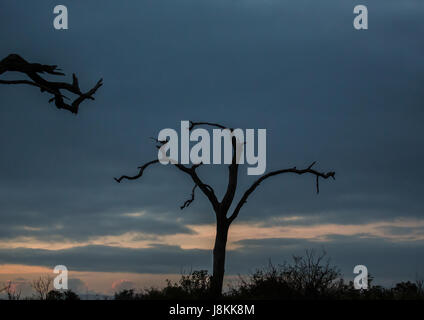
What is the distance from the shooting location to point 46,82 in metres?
17.6

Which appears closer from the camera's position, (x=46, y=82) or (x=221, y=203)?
(x=46, y=82)

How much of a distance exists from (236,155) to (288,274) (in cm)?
486

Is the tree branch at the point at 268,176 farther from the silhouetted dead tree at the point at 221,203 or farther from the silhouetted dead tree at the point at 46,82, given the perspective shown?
the silhouetted dead tree at the point at 46,82

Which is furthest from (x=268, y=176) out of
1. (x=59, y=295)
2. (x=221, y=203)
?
(x=59, y=295)

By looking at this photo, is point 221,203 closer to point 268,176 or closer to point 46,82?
point 268,176

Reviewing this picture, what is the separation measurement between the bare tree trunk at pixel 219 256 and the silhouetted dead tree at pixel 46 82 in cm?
740

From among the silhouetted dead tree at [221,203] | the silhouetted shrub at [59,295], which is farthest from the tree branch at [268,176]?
the silhouetted shrub at [59,295]

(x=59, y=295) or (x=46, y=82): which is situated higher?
(x=46, y=82)

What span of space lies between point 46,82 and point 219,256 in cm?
896

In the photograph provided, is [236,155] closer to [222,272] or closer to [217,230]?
[217,230]

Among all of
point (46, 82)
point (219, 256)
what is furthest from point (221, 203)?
point (46, 82)

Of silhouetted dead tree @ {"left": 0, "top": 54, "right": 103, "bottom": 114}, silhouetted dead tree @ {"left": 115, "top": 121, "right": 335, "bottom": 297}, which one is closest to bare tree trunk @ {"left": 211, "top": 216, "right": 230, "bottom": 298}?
A: silhouetted dead tree @ {"left": 115, "top": 121, "right": 335, "bottom": 297}

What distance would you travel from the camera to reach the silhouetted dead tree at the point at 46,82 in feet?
54.7
